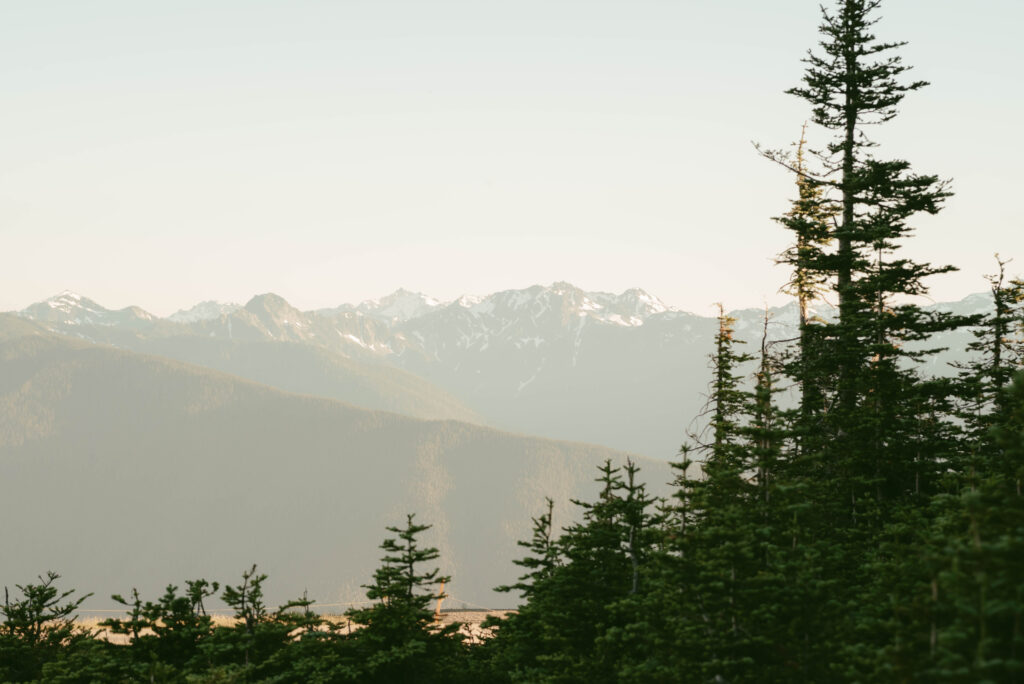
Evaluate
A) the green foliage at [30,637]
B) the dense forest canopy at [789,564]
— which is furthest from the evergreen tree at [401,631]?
the green foliage at [30,637]

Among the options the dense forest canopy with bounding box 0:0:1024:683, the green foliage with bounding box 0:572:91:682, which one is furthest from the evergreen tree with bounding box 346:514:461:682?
the green foliage with bounding box 0:572:91:682

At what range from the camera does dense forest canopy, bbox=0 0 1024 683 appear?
33.2ft

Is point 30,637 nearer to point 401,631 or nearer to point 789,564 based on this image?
point 401,631

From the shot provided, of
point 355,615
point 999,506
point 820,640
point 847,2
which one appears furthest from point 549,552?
point 847,2

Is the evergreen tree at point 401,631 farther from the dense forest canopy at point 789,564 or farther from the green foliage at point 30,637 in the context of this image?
the green foliage at point 30,637

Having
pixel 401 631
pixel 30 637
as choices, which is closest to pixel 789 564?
pixel 401 631

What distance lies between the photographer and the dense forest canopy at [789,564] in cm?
1013

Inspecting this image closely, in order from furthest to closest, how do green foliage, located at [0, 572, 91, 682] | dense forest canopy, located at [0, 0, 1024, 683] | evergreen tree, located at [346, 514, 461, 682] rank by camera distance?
1. green foliage, located at [0, 572, 91, 682]
2. evergreen tree, located at [346, 514, 461, 682]
3. dense forest canopy, located at [0, 0, 1024, 683]

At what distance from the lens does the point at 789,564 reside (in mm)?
11891

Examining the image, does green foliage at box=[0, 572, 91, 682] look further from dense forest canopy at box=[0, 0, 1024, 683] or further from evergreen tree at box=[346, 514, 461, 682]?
evergreen tree at box=[346, 514, 461, 682]

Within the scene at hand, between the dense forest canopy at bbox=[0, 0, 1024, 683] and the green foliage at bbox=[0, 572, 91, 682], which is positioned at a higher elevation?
the dense forest canopy at bbox=[0, 0, 1024, 683]

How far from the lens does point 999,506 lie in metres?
10.7

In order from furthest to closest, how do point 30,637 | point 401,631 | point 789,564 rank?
point 30,637, point 401,631, point 789,564

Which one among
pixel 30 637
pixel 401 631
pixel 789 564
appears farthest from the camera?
pixel 30 637
